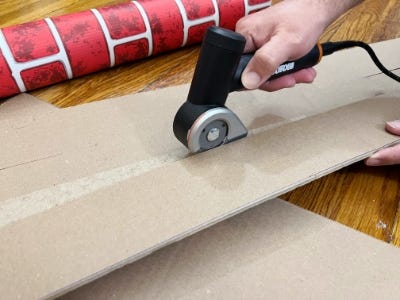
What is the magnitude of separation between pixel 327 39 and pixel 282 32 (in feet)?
2.16

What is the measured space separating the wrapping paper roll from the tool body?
1.51ft

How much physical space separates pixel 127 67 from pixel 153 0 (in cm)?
21

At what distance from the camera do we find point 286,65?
0.76 meters

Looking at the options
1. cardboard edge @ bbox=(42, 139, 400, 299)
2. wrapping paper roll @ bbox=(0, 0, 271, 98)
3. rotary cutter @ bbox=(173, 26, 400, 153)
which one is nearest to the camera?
cardboard edge @ bbox=(42, 139, 400, 299)

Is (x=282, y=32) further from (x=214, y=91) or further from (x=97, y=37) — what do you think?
(x=97, y=37)

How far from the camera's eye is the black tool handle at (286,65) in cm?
71

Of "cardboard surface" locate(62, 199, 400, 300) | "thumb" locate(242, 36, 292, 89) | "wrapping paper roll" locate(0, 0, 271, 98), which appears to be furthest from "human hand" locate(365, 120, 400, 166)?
"wrapping paper roll" locate(0, 0, 271, 98)

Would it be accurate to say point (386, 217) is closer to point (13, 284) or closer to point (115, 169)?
point (115, 169)

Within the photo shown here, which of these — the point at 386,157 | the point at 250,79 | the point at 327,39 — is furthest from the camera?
the point at 327,39

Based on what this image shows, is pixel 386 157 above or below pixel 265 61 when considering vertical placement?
below

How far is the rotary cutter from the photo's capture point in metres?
0.63

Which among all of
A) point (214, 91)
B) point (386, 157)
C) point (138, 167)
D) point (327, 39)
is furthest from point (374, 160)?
point (327, 39)

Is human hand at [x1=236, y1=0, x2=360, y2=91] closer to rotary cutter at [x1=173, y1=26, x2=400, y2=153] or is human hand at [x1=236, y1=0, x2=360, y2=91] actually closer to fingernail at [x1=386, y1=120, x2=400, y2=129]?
rotary cutter at [x1=173, y1=26, x2=400, y2=153]

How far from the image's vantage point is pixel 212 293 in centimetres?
61
